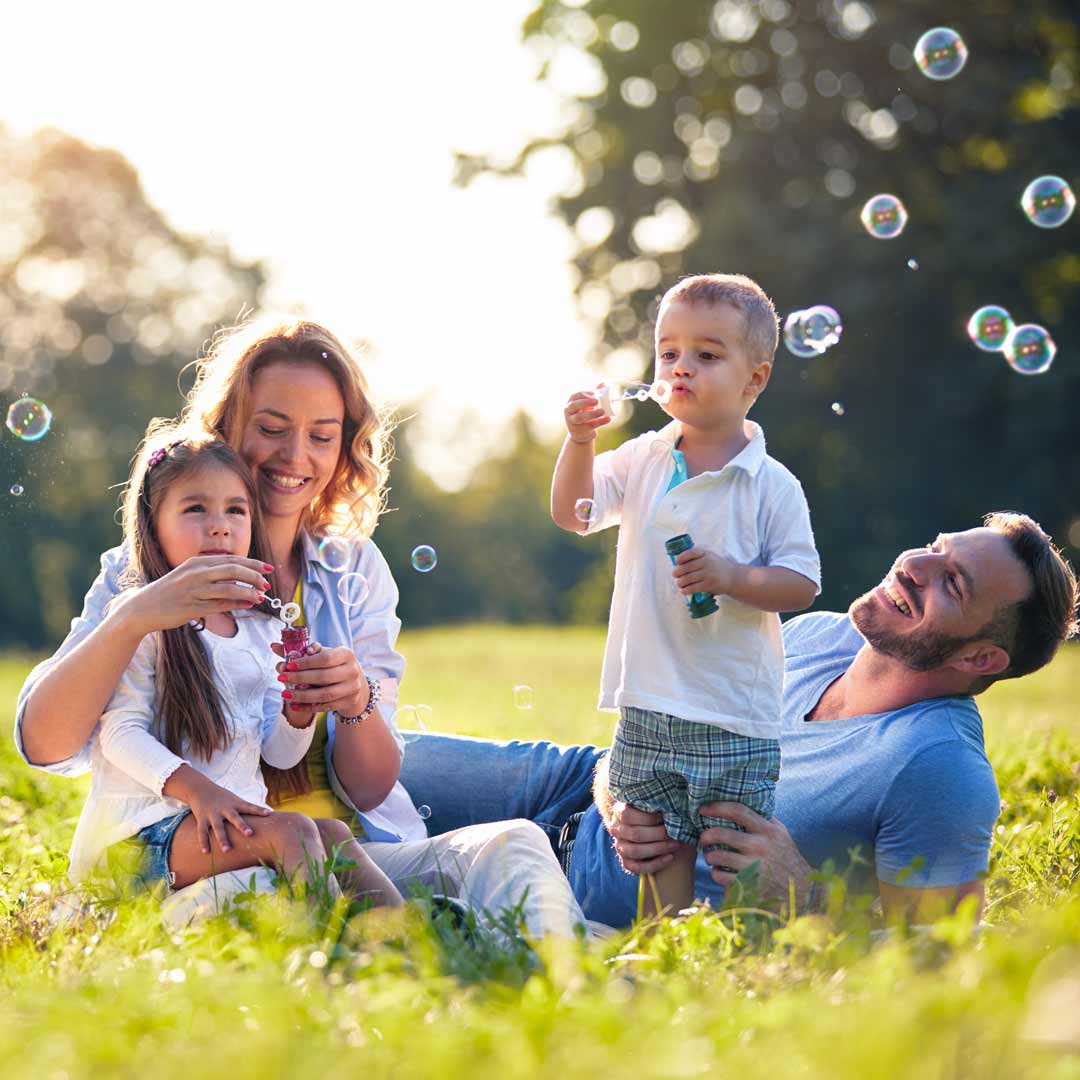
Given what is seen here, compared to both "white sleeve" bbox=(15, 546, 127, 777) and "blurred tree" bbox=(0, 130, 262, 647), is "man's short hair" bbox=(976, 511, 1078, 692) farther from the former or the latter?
"blurred tree" bbox=(0, 130, 262, 647)

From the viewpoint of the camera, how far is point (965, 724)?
11.1 ft

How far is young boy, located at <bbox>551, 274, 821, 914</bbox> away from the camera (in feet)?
10.2

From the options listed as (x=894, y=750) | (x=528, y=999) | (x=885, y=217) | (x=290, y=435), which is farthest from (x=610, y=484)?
(x=885, y=217)

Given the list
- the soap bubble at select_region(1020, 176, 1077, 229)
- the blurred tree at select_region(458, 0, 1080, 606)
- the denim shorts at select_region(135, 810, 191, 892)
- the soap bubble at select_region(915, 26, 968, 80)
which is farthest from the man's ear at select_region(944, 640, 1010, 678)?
the blurred tree at select_region(458, 0, 1080, 606)

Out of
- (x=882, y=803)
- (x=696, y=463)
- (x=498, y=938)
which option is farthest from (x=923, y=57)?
(x=498, y=938)

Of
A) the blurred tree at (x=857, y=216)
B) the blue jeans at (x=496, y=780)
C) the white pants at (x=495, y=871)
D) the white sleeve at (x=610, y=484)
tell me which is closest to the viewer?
the white pants at (x=495, y=871)

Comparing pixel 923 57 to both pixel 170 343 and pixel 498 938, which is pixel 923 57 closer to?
pixel 498 938

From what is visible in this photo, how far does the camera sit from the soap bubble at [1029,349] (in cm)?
478

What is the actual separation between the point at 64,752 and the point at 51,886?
43 cm

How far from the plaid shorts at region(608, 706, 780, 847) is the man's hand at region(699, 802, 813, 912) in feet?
0.10

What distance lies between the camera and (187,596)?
9.42 feet

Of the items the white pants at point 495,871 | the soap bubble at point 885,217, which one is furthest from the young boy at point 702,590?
the soap bubble at point 885,217

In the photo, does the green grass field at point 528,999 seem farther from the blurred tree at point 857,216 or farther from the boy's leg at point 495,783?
the blurred tree at point 857,216

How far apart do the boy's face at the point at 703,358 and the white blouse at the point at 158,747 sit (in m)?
1.11
